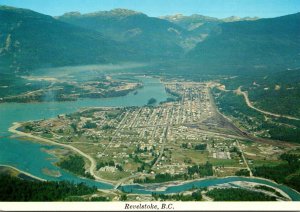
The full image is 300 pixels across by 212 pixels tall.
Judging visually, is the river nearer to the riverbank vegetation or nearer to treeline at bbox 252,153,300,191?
treeline at bbox 252,153,300,191

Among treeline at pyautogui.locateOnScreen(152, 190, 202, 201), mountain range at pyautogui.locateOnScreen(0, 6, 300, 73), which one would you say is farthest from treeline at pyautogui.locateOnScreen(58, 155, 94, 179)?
mountain range at pyautogui.locateOnScreen(0, 6, 300, 73)

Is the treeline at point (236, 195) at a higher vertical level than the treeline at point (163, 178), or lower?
higher

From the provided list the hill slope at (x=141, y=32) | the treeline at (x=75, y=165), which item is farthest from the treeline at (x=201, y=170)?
the hill slope at (x=141, y=32)

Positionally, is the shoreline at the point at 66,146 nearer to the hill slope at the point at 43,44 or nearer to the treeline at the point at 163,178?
the treeline at the point at 163,178

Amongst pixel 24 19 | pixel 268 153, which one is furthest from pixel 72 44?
pixel 268 153

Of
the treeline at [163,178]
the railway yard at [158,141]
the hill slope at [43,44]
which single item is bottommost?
the treeline at [163,178]

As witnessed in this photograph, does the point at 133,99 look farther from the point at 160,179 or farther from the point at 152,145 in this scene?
the point at 160,179

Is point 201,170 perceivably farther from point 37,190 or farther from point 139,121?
point 139,121
